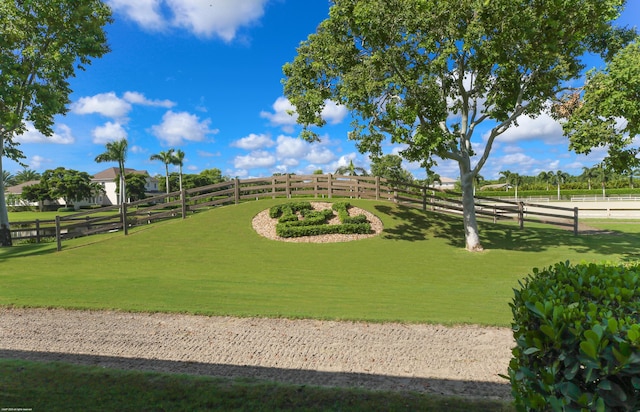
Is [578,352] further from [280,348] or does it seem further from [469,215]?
[469,215]

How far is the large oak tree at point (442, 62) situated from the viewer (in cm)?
1220

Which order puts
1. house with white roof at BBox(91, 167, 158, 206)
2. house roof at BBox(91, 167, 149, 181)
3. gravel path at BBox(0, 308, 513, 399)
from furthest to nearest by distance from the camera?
house roof at BBox(91, 167, 149, 181) < house with white roof at BBox(91, 167, 158, 206) < gravel path at BBox(0, 308, 513, 399)

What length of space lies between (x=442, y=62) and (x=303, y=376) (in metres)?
12.0

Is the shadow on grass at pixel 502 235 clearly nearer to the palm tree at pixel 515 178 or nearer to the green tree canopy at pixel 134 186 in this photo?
the green tree canopy at pixel 134 186

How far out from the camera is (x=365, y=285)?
9445 mm

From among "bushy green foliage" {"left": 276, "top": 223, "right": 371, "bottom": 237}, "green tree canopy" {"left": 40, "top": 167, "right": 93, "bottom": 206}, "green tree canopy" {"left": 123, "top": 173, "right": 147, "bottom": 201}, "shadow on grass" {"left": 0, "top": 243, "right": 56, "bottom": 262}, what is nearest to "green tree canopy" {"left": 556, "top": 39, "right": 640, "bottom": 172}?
"bushy green foliage" {"left": 276, "top": 223, "right": 371, "bottom": 237}

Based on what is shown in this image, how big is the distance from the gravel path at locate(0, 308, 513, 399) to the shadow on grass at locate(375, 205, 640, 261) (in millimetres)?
10131

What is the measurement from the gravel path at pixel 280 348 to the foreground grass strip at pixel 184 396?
0.43m

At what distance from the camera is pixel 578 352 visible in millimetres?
1876

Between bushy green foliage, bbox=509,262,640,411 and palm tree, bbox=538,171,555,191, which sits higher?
palm tree, bbox=538,171,555,191

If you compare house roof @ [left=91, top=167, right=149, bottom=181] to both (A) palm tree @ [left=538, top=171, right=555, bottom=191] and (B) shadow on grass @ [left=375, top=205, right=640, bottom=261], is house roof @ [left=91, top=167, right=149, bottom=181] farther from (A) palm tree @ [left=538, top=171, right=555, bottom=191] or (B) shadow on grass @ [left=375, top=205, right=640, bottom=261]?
(A) palm tree @ [left=538, top=171, right=555, bottom=191]

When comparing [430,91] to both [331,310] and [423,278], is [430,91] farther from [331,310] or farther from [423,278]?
[331,310]

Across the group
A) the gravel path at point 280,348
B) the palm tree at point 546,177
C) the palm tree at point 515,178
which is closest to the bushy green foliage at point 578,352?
the gravel path at point 280,348

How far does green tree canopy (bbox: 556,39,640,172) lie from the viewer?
9820 mm
